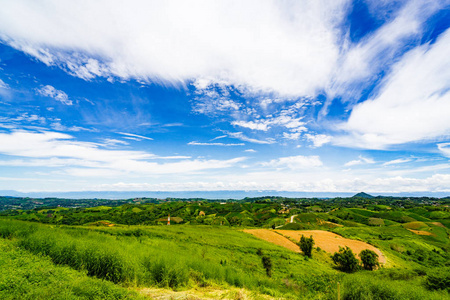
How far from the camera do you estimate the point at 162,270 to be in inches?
549

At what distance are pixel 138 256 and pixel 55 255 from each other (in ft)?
16.9

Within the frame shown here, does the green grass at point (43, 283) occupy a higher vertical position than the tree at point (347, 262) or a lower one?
higher

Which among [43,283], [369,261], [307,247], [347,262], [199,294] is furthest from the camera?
[307,247]

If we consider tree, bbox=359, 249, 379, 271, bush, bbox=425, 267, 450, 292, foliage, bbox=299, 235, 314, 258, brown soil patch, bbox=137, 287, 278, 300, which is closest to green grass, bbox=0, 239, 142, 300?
brown soil patch, bbox=137, 287, 278, 300

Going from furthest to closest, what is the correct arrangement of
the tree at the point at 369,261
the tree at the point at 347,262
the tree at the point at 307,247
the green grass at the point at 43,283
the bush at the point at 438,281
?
the tree at the point at 307,247 < the tree at the point at 369,261 < the tree at the point at 347,262 < the bush at the point at 438,281 < the green grass at the point at 43,283

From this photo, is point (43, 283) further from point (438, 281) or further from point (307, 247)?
point (307, 247)

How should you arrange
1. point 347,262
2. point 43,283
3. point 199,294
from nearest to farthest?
point 43,283
point 199,294
point 347,262

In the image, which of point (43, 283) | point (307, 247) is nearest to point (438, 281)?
point (307, 247)

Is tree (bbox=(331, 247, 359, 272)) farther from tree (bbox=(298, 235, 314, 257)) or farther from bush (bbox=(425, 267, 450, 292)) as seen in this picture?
bush (bbox=(425, 267, 450, 292))

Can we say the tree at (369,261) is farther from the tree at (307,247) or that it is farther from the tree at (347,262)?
the tree at (307,247)

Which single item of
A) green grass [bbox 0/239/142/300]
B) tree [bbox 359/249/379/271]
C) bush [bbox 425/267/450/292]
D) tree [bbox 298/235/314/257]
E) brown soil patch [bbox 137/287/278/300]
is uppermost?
Result: green grass [bbox 0/239/142/300]

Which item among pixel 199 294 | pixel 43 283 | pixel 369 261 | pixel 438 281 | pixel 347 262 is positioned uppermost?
pixel 43 283

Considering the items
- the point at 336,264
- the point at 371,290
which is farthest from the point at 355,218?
the point at 371,290

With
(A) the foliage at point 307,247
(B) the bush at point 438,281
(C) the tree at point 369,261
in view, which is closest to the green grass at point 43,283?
(B) the bush at point 438,281
